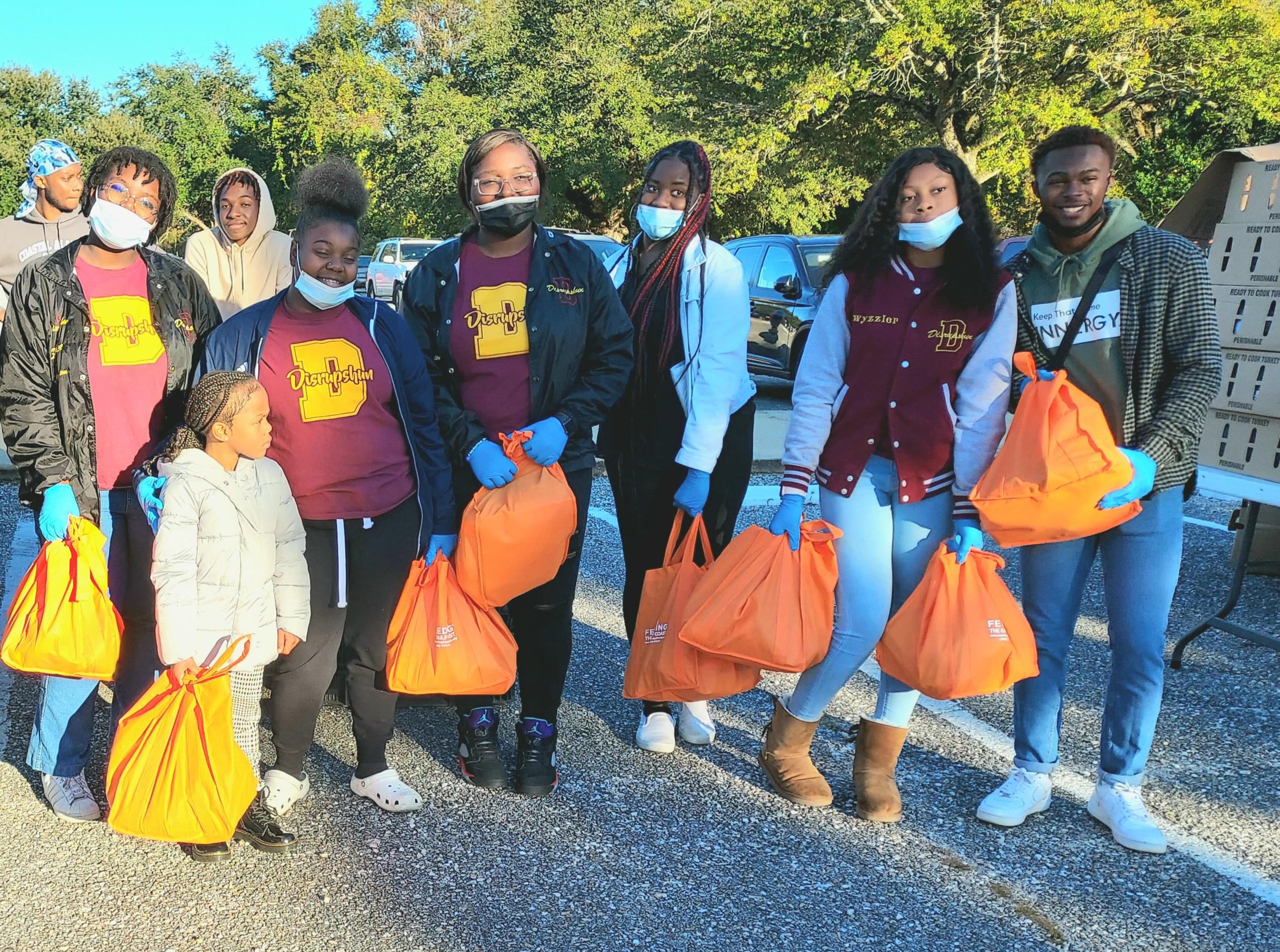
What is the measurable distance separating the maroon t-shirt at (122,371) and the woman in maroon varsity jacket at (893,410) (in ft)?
6.28

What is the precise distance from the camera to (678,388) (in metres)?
3.62

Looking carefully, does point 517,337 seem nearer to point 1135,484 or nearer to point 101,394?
point 101,394

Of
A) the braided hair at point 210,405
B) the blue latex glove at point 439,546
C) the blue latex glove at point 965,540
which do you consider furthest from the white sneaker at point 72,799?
the blue latex glove at point 965,540

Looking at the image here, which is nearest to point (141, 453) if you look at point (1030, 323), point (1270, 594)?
point (1030, 323)

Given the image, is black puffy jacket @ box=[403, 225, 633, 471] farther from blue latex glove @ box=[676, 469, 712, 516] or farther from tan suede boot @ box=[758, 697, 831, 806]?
tan suede boot @ box=[758, 697, 831, 806]

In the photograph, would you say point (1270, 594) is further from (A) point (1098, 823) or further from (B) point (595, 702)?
(B) point (595, 702)

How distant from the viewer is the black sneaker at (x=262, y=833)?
Result: 10.2 feet

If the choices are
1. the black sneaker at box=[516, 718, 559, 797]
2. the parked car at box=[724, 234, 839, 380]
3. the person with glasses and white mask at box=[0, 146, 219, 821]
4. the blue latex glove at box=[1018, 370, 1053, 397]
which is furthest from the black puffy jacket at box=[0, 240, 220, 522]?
the parked car at box=[724, 234, 839, 380]

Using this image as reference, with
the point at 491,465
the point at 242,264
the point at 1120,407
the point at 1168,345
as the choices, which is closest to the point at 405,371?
the point at 491,465

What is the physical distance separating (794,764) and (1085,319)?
1.62 meters

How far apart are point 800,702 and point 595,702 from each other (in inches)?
42.3

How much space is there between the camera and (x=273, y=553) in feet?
10.0

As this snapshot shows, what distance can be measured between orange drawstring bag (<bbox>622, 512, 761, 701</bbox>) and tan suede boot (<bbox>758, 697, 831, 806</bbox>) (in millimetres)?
172

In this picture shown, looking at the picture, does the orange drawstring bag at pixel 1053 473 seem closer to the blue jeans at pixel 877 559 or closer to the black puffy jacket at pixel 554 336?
the blue jeans at pixel 877 559
